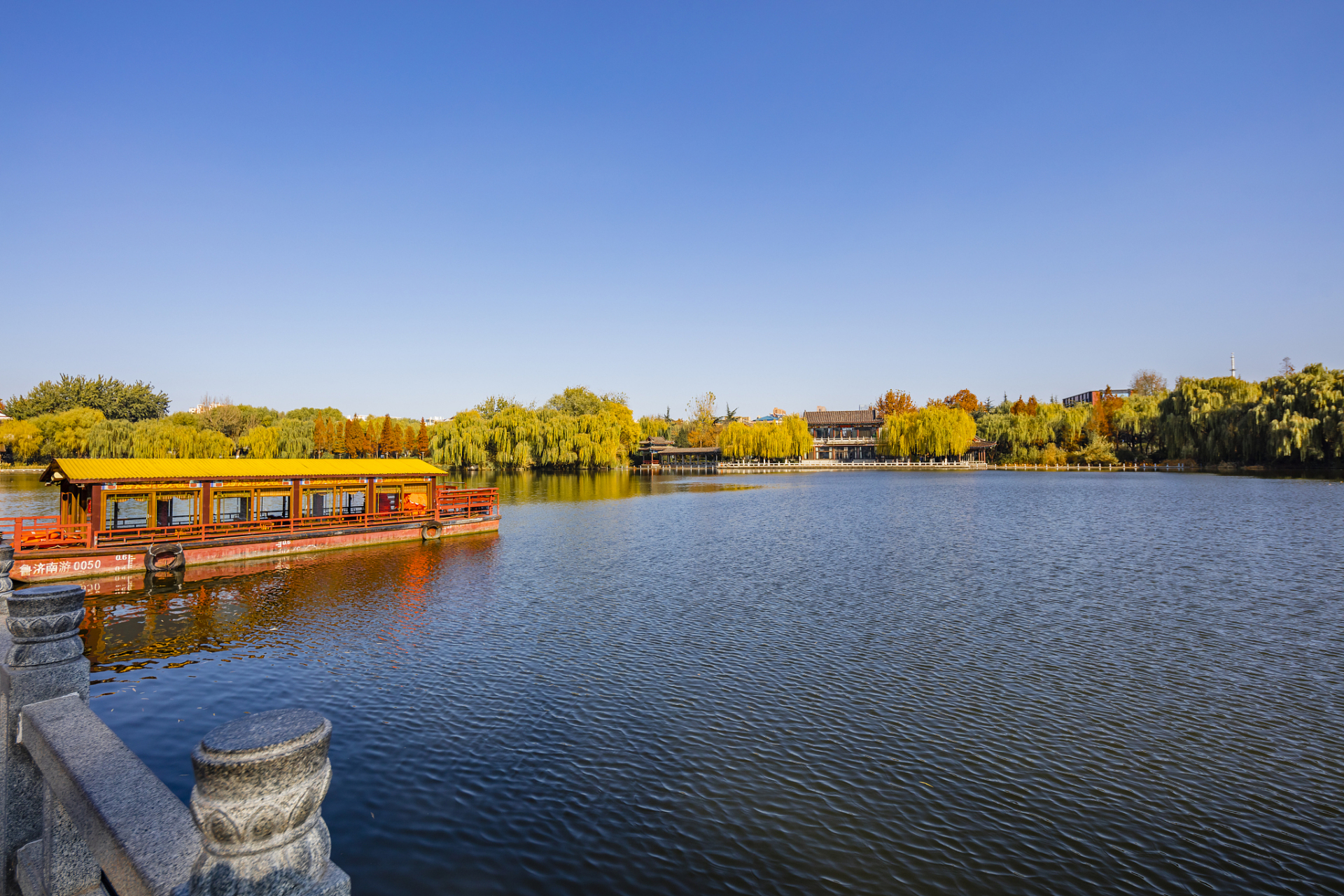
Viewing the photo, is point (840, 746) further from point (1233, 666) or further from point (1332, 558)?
point (1332, 558)

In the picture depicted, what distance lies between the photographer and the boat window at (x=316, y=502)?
2539 centimetres

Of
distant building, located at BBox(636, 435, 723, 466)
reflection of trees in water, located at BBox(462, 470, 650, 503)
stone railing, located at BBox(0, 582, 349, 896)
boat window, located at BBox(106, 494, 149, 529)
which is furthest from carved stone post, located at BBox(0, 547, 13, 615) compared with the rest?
distant building, located at BBox(636, 435, 723, 466)

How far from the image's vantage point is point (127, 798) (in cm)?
283

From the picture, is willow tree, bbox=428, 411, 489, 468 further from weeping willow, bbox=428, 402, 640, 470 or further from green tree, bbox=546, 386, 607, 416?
green tree, bbox=546, 386, 607, 416

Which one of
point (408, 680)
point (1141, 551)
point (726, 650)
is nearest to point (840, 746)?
point (726, 650)

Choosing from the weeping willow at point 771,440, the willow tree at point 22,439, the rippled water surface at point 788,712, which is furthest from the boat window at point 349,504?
the willow tree at point 22,439

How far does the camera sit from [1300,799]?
7582 millimetres

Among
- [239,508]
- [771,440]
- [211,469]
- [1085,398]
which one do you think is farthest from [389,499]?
[1085,398]

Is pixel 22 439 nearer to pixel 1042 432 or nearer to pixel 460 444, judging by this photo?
pixel 460 444

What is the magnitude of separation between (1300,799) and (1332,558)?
18.4 metres

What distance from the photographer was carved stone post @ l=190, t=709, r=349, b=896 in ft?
6.22

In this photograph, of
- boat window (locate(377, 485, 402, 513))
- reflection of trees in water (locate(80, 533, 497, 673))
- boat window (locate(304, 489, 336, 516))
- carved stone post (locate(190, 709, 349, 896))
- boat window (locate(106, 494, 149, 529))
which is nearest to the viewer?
carved stone post (locate(190, 709, 349, 896))

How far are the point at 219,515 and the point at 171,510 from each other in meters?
1.56

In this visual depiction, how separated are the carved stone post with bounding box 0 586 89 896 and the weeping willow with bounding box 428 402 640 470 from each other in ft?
238
